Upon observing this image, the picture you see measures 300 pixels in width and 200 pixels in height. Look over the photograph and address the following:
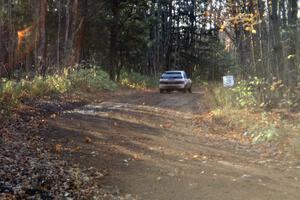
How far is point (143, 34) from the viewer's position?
41.2 metres

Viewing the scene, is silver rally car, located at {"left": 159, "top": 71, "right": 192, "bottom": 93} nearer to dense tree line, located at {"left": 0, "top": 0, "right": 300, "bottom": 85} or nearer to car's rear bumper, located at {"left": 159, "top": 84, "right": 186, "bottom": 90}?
car's rear bumper, located at {"left": 159, "top": 84, "right": 186, "bottom": 90}

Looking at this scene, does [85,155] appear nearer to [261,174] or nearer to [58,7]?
[261,174]

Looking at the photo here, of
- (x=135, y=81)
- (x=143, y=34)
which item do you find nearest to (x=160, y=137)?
(x=143, y=34)

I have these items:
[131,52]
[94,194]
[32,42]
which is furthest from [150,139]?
[131,52]

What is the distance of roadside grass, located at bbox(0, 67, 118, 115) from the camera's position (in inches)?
637

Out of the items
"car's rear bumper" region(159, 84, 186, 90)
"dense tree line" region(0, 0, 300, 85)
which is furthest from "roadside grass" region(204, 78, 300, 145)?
"car's rear bumper" region(159, 84, 186, 90)

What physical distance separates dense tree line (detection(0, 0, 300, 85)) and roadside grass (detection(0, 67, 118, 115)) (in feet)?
5.26

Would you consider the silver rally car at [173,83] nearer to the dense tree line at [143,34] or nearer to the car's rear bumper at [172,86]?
the car's rear bumper at [172,86]

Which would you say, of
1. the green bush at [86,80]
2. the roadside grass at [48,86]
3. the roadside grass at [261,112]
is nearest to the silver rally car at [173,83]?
the roadside grass at [48,86]

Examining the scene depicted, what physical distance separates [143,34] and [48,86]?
20.5m

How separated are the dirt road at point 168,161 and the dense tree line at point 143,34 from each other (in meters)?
3.91

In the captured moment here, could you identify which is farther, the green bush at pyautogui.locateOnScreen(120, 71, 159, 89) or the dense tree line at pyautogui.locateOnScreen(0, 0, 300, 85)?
the green bush at pyautogui.locateOnScreen(120, 71, 159, 89)

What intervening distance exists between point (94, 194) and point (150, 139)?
17.4ft

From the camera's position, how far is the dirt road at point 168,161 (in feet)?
26.1
